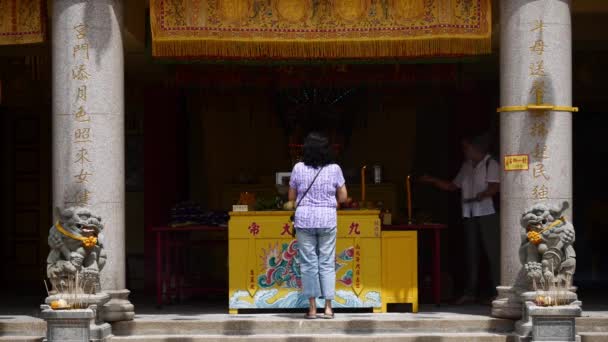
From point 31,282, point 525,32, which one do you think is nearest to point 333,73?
point 525,32

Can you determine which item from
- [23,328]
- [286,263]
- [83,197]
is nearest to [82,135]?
[83,197]

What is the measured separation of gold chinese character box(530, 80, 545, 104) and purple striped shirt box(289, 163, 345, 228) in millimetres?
1912

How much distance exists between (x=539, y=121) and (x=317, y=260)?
2368 millimetres

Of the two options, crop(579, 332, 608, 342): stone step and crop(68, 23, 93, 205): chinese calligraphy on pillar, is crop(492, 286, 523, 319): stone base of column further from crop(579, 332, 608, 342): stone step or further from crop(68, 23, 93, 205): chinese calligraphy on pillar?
crop(68, 23, 93, 205): chinese calligraphy on pillar

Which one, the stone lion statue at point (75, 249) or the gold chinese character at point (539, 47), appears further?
the gold chinese character at point (539, 47)

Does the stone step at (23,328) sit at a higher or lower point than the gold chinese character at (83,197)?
lower

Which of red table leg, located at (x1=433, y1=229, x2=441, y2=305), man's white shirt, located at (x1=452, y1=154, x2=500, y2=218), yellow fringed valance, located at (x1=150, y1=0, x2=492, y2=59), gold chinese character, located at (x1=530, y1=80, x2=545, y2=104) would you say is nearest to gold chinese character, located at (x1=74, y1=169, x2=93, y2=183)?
yellow fringed valance, located at (x1=150, y1=0, x2=492, y2=59)

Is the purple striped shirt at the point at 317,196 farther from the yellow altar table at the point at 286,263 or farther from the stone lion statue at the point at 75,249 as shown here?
the stone lion statue at the point at 75,249

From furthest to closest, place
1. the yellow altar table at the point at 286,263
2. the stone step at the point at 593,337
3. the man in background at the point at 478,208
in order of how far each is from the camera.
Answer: the man in background at the point at 478,208 → the yellow altar table at the point at 286,263 → the stone step at the point at 593,337

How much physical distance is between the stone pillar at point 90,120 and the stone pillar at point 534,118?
11.6ft

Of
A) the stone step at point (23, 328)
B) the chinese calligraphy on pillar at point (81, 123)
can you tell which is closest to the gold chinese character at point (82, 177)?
the chinese calligraphy on pillar at point (81, 123)

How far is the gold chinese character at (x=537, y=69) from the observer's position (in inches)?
427

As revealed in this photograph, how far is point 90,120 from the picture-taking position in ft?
35.7

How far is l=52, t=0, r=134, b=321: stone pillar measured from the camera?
1086 centimetres
